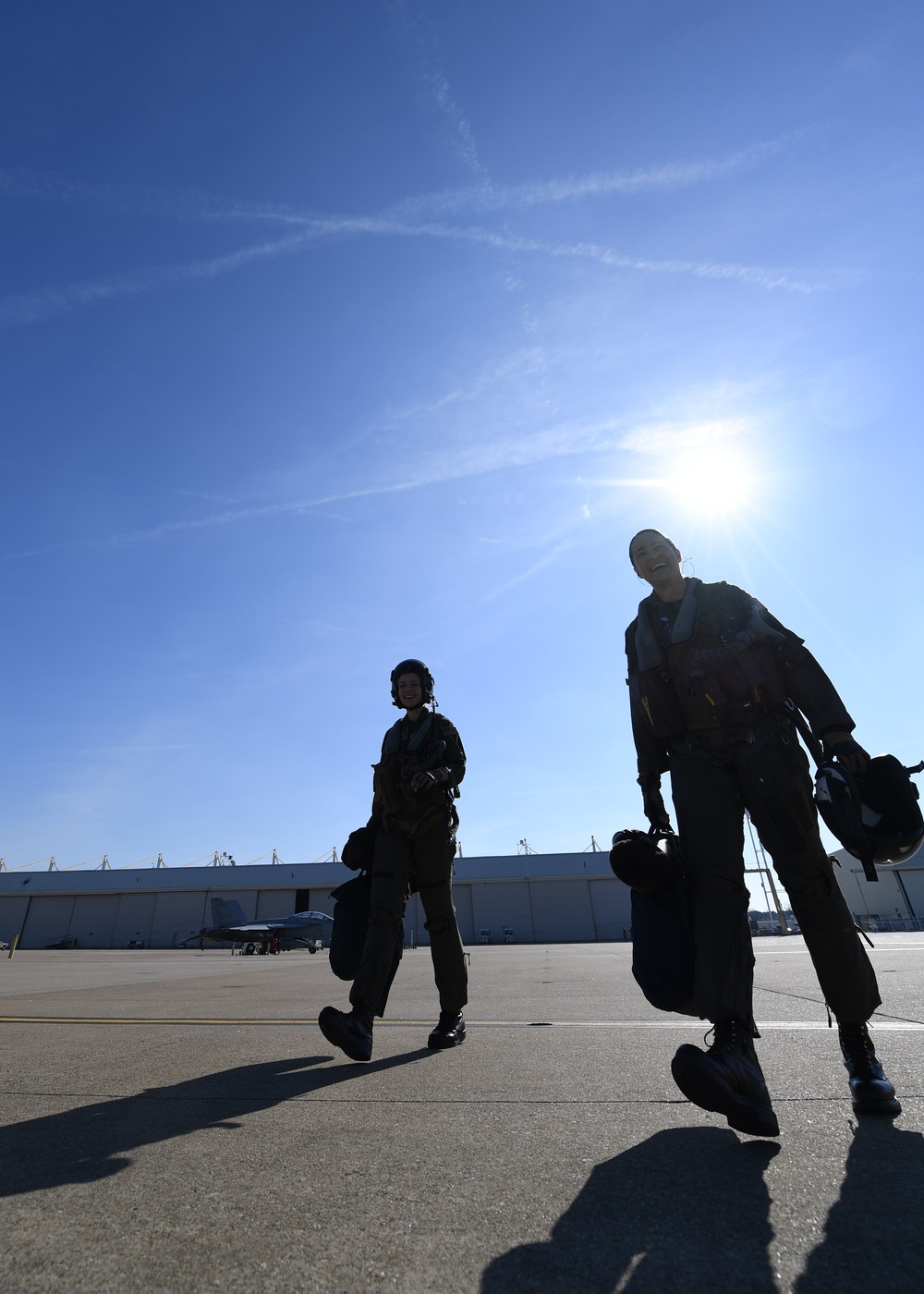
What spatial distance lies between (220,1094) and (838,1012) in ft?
5.79

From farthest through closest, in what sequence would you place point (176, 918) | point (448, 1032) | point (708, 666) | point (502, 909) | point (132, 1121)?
point (176, 918), point (502, 909), point (448, 1032), point (708, 666), point (132, 1121)

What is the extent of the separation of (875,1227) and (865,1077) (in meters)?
0.87

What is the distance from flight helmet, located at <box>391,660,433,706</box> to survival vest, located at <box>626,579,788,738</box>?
1.43 metres

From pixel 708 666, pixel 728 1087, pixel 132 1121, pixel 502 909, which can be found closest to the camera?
pixel 728 1087

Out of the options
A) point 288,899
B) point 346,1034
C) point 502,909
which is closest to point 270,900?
point 288,899

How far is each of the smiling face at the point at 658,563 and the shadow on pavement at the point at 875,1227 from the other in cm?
173

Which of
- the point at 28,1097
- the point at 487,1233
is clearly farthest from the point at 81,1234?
the point at 28,1097

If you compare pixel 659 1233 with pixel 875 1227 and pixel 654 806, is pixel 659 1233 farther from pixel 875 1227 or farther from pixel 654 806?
pixel 654 806

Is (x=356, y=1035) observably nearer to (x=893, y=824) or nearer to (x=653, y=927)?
(x=653, y=927)

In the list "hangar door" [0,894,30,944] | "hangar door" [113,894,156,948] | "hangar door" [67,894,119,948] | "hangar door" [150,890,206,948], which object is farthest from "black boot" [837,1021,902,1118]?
"hangar door" [0,894,30,944]

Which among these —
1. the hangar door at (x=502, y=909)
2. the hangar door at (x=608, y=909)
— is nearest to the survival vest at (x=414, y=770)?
the hangar door at (x=502, y=909)

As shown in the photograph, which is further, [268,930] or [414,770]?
[268,930]

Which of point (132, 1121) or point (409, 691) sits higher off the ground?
point (409, 691)

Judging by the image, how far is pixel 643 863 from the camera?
189cm
